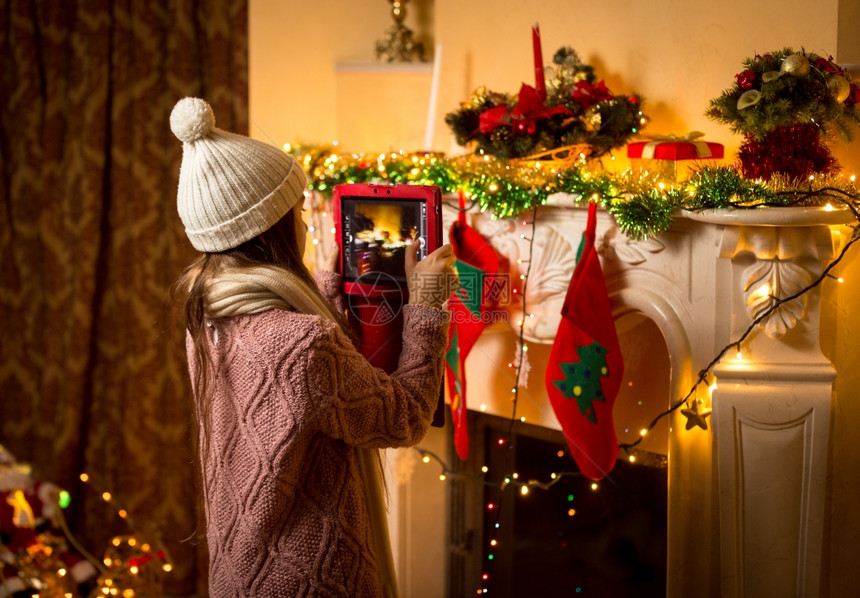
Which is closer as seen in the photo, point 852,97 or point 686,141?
point 852,97

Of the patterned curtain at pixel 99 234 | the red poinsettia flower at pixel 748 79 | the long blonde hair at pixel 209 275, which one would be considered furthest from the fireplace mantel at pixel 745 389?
the patterned curtain at pixel 99 234

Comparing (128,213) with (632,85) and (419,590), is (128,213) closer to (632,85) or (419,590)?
(419,590)

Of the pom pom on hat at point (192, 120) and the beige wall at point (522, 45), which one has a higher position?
the beige wall at point (522, 45)

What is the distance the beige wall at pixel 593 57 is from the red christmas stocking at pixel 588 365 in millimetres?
363

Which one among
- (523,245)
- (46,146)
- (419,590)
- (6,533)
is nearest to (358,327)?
(523,245)

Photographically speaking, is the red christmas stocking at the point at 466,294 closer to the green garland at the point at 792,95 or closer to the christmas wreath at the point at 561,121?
the christmas wreath at the point at 561,121

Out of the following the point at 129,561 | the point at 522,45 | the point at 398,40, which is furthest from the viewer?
the point at 398,40

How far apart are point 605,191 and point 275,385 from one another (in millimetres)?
706

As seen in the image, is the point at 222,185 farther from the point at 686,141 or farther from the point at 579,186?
the point at 686,141

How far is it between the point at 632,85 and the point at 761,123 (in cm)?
49

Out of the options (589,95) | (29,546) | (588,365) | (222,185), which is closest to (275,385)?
(222,185)

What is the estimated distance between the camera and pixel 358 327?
1.43 m

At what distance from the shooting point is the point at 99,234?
253 centimetres

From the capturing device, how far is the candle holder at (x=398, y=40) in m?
2.46
